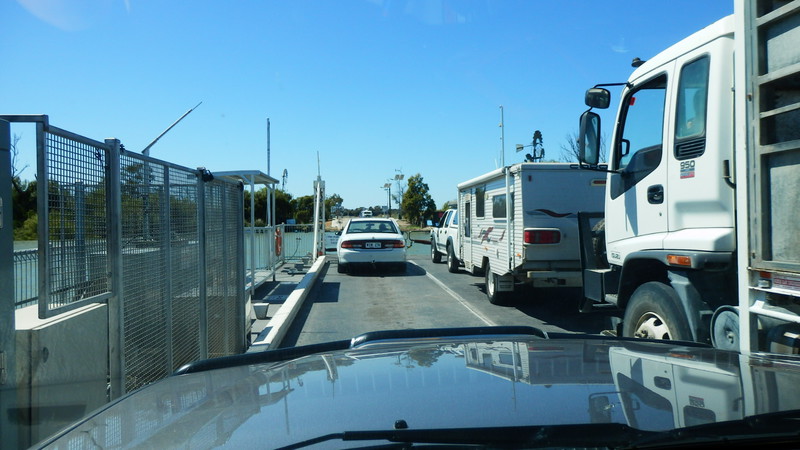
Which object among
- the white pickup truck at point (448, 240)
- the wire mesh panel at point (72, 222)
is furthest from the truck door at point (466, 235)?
the wire mesh panel at point (72, 222)

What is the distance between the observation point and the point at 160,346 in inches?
173

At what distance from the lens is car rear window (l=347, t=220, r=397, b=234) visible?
1753cm

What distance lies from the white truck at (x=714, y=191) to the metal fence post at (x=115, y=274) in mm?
3722

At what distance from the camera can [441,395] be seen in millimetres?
2357

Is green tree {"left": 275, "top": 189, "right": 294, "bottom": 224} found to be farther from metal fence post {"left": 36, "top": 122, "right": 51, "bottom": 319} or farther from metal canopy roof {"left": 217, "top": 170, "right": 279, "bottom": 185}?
metal fence post {"left": 36, "top": 122, "right": 51, "bottom": 319}

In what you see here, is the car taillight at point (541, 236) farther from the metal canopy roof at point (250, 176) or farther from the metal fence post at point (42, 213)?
the metal fence post at point (42, 213)

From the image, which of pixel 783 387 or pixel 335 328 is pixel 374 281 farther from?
pixel 783 387

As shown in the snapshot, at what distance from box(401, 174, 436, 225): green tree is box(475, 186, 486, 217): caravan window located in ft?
144

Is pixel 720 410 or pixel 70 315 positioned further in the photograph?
pixel 70 315

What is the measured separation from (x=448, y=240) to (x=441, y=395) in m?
15.9

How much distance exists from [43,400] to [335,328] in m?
6.70

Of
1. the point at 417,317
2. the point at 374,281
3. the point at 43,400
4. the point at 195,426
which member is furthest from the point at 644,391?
the point at 374,281

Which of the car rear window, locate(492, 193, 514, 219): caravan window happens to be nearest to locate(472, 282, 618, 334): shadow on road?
locate(492, 193, 514, 219): caravan window

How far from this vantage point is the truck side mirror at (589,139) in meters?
5.78
